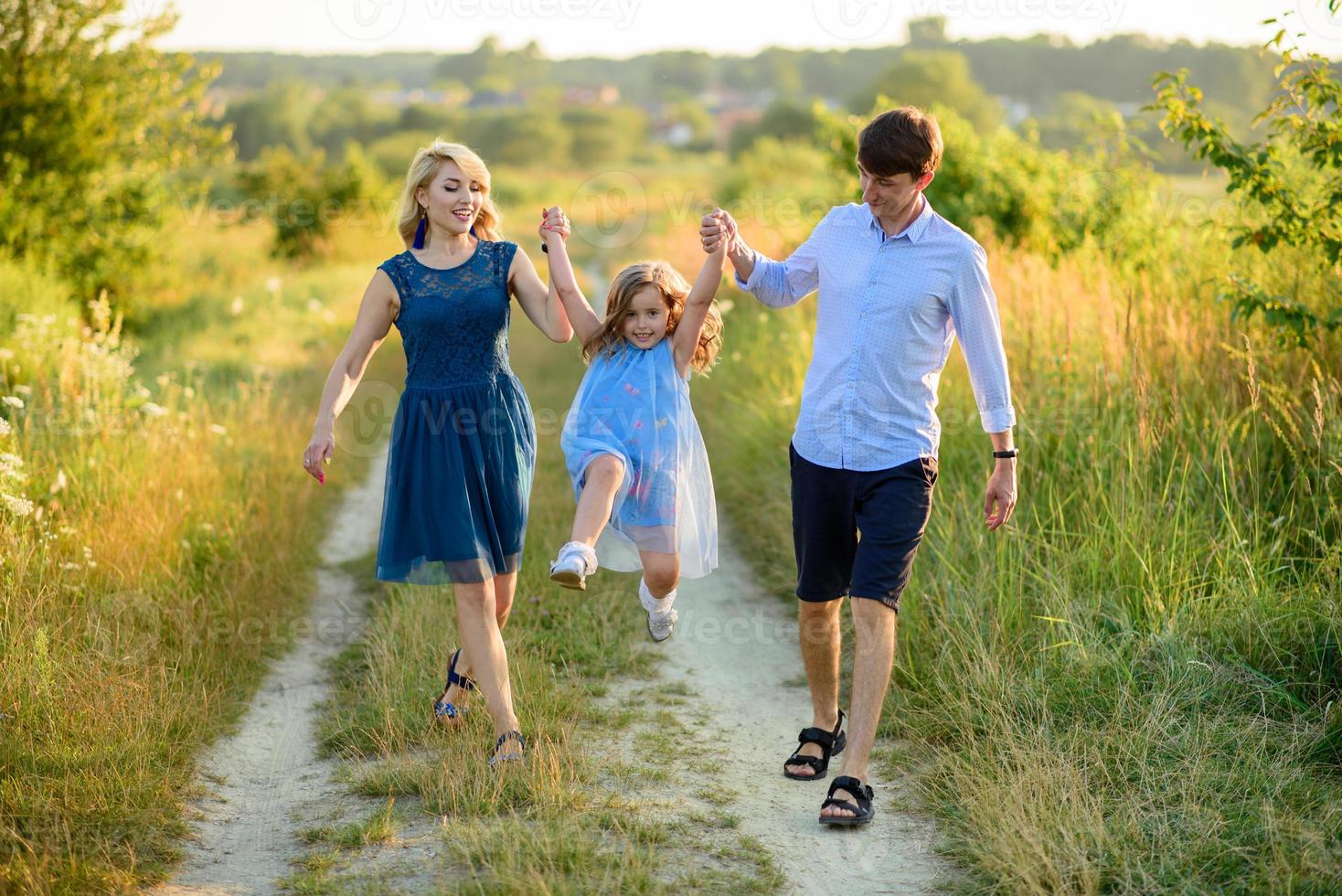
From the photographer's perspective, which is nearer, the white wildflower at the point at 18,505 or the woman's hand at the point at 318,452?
the woman's hand at the point at 318,452

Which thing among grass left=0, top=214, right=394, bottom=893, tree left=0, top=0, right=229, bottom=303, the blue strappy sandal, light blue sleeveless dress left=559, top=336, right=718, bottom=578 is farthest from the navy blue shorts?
tree left=0, top=0, right=229, bottom=303

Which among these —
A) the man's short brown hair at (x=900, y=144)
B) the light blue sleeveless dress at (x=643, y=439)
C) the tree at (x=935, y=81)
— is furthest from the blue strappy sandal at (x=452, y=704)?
the tree at (x=935, y=81)

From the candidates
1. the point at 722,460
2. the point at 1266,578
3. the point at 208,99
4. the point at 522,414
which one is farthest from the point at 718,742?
the point at 208,99

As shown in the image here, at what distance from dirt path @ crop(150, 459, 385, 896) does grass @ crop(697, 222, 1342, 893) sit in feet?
6.95

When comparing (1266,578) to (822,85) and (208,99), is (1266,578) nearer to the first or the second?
(208,99)

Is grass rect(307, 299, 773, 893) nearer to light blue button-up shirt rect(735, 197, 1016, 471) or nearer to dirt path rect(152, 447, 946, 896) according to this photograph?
dirt path rect(152, 447, 946, 896)

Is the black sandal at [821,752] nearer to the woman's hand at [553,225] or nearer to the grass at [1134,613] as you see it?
the grass at [1134,613]

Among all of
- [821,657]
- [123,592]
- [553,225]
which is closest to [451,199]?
[553,225]

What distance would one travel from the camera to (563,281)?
422cm

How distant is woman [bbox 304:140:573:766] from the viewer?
4.16 m

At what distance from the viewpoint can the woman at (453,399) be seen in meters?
4.16

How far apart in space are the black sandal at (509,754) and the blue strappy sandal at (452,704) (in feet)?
1.10

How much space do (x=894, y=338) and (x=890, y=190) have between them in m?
0.47

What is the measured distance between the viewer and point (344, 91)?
7988 centimetres
